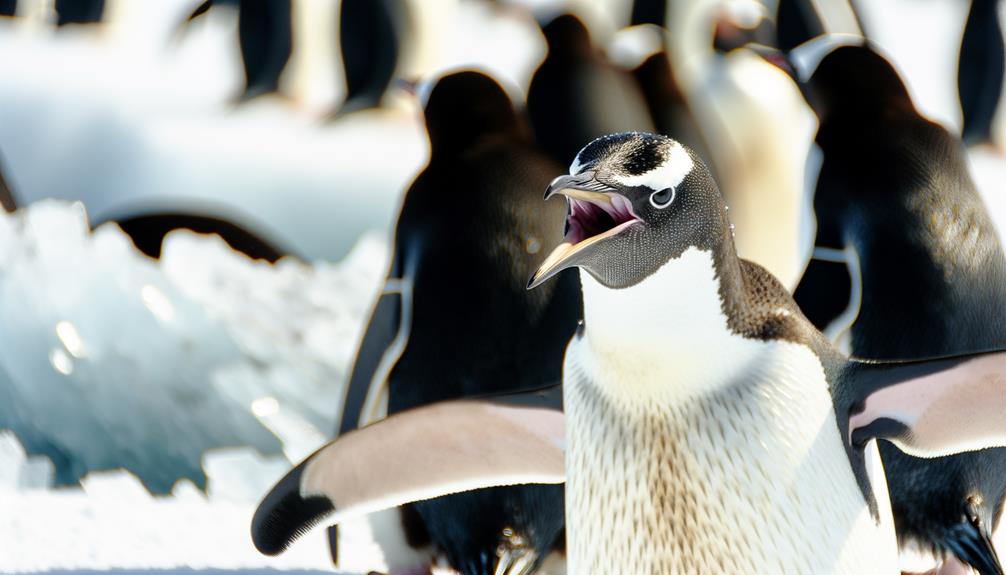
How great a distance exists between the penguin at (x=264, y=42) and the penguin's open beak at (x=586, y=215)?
229 cm

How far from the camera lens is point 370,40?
3.02 metres

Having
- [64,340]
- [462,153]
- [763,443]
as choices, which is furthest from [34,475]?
[763,443]

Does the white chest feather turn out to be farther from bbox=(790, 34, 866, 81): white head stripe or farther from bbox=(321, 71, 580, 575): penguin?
bbox=(790, 34, 866, 81): white head stripe

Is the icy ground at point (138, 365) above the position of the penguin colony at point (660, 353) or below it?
below

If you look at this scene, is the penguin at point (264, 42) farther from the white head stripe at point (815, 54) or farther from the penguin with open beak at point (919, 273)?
the penguin with open beak at point (919, 273)

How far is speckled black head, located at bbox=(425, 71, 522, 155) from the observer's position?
1.51 m

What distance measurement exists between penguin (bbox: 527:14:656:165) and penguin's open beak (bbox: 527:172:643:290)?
4.00 ft

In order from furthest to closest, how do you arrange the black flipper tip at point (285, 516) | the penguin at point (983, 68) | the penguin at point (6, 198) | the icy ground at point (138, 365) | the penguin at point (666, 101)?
the penguin at point (983, 68) < the penguin at point (6, 198) < the penguin at point (666, 101) < the icy ground at point (138, 365) < the black flipper tip at point (285, 516)

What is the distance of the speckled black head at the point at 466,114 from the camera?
1.51m

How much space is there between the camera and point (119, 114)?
9.09 feet

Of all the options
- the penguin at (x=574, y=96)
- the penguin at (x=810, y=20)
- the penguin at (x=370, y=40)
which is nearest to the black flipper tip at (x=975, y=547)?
the penguin at (x=574, y=96)

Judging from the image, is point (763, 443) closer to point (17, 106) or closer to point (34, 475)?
point (34, 475)

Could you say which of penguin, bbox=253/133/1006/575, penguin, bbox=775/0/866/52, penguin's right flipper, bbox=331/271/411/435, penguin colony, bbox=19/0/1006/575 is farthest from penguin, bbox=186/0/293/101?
penguin, bbox=253/133/1006/575

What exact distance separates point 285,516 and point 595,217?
1.03 feet
